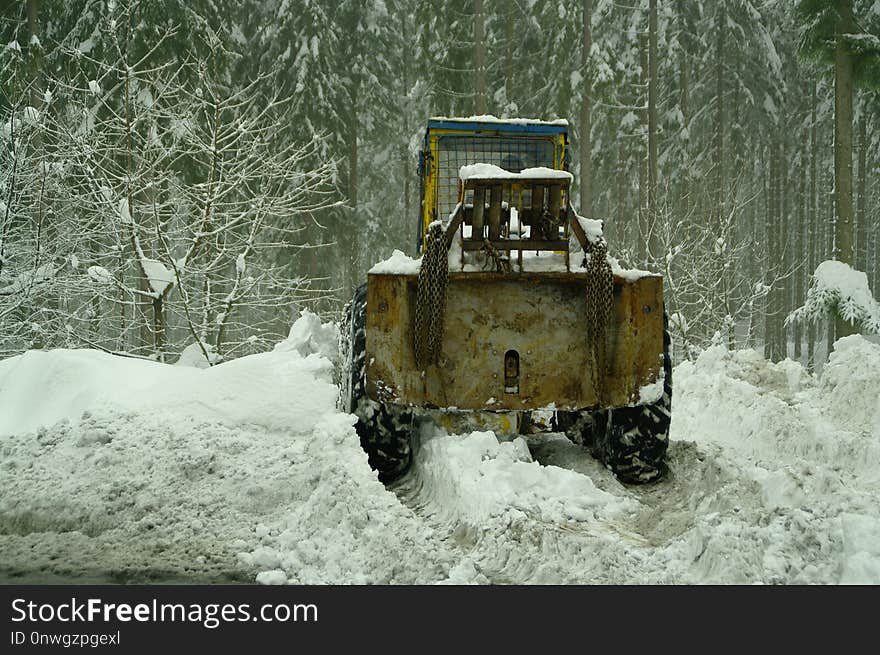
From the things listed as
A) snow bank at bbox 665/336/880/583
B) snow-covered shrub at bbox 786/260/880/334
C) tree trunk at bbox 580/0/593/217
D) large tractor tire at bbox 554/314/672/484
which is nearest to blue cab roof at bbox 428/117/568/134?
large tractor tire at bbox 554/314/672/484

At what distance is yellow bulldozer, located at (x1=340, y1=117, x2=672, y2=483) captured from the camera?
4.72 metres

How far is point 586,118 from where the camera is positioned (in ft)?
69.3

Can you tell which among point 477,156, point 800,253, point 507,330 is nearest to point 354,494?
point 507,330

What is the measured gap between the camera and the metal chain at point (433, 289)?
15.5 ft

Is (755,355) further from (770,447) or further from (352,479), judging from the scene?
(352,479)

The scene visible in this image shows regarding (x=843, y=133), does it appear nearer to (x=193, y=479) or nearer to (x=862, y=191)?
(x=193, y=479)

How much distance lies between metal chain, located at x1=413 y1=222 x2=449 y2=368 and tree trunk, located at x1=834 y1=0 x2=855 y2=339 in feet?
34.4

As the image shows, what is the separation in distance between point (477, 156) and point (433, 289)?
2.33m

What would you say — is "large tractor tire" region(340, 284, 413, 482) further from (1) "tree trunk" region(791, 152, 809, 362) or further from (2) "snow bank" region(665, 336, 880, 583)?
(1) "tree trunk" region(791, 152, 809, 362)

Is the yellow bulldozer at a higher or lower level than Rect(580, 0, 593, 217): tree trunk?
lower

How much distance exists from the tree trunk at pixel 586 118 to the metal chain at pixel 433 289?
15.3m

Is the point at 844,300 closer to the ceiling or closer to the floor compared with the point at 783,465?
closer to the ceiling

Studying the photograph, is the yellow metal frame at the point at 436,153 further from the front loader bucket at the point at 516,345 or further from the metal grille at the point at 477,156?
the front loader bucket at the point at 516,345

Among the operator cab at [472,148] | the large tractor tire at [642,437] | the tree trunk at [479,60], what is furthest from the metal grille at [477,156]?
the tree trunk at [479,60]
